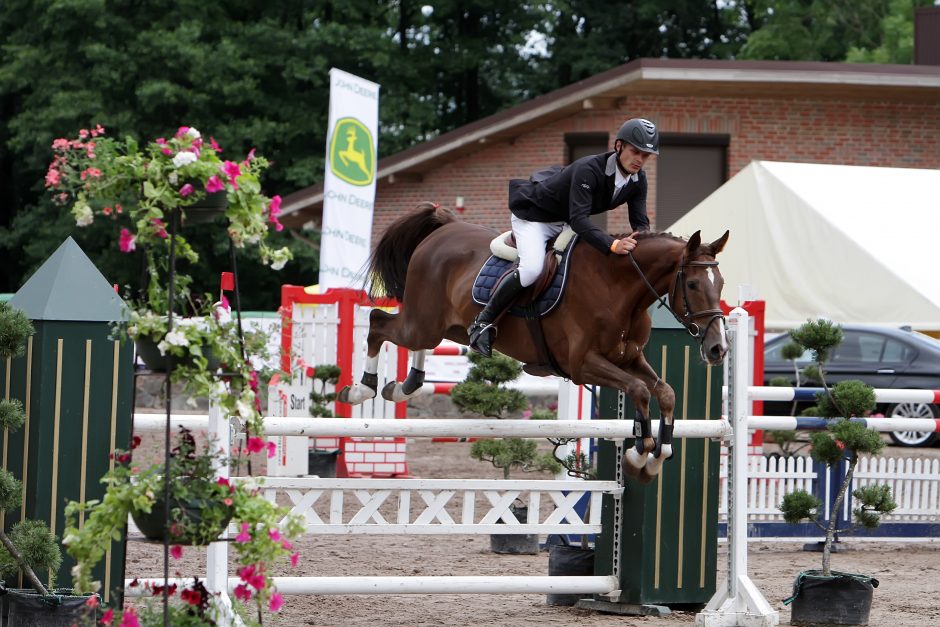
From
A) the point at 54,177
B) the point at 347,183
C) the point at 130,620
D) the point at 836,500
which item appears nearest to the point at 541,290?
the point at 836,500

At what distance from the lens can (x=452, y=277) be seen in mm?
6453

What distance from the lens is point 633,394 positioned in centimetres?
551

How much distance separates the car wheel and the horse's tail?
928cm

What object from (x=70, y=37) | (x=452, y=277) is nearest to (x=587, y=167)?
(x=452, y=277)

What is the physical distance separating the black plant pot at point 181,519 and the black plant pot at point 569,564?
308 cm

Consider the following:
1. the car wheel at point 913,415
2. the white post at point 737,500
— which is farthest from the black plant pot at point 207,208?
the car wheel at point 913,415

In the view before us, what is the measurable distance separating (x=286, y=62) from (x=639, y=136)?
73.6 feet

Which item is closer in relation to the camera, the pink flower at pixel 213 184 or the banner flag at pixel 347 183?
the pink flower at pixel 213 184

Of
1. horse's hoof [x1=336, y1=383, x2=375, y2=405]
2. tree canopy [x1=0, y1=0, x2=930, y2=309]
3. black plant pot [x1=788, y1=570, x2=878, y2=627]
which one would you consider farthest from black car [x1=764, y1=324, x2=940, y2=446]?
tree canopy [x1=0, y1=0, x2=930, y2=309]

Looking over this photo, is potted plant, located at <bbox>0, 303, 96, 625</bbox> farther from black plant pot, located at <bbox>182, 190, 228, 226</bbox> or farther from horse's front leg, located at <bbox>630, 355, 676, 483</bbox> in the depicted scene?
horse's front leg, located at <bbox>630, 355, 676, 483</bbox>

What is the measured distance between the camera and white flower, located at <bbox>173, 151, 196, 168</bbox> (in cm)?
369

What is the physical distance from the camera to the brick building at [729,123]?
64.0ft

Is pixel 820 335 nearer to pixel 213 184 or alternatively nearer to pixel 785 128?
pixel 213 184

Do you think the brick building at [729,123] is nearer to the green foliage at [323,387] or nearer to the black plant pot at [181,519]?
the green foliage at [323,387]
